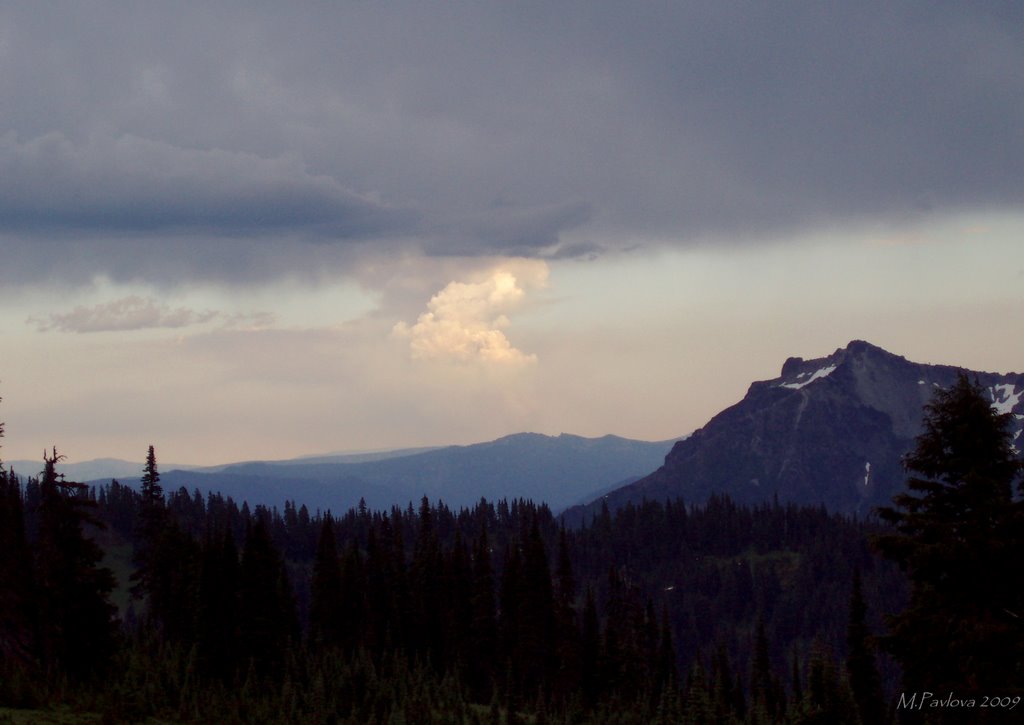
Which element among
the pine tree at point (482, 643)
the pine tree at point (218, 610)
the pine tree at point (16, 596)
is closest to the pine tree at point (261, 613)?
the pine tree at point (218, 610)

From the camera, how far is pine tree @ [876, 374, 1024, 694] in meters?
24.4

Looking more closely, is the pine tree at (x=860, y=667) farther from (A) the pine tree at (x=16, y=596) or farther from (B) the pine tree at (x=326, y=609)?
(A) the pine tree at (x=16, y=596)

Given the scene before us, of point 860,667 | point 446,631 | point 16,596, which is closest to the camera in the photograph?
point 16,596

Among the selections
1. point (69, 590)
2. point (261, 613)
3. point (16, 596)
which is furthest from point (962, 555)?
point (261, 613)

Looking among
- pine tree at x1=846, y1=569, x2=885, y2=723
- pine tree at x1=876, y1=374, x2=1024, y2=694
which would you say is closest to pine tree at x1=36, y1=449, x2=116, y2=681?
pine tree at x1=876, y1=374, x2=1024, y2=694

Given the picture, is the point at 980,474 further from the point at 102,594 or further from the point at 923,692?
the point at 102,594

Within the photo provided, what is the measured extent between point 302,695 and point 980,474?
52.0m

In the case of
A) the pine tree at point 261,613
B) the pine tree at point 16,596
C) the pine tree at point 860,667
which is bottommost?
the pine tree at point 860,667

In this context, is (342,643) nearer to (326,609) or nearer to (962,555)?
(326,609)

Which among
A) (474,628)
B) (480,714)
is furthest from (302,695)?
(474,628)

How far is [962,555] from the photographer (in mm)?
25188

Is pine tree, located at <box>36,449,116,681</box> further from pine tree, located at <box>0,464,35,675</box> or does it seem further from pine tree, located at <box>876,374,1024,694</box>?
pine tree, located at <box>876,374,1024,694</box>

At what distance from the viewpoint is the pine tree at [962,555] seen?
80.1 feet

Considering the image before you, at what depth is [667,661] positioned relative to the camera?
12538cm
